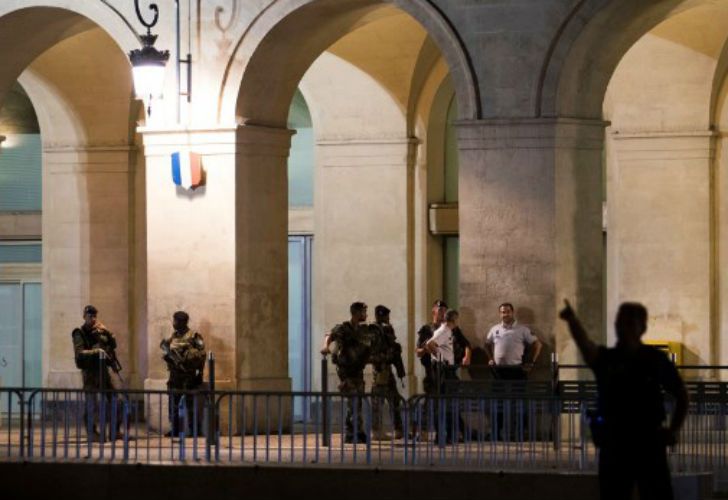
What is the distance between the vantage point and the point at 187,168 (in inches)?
1024

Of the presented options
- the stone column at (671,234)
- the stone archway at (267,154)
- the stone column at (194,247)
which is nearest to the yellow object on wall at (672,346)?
the stone column at (671,234)

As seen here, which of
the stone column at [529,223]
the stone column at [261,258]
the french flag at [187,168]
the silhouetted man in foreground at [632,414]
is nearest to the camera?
the silhouetted man in foreground at [632,414]

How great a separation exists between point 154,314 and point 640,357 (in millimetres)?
12752

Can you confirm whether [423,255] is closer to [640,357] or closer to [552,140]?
[552,140]

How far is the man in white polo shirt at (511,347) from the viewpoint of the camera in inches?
931

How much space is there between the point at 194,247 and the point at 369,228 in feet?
17.5

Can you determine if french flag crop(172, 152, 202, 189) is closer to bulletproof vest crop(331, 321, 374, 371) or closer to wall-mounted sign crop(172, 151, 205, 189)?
wall-mounted sign crop(172, 151, 205, 189)

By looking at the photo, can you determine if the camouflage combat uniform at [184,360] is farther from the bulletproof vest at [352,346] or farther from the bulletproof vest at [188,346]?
the bulletproof vest at [352,346]

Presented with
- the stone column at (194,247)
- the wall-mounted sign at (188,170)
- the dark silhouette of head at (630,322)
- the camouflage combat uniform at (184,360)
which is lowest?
the camouflage combat uniform at (184,360)

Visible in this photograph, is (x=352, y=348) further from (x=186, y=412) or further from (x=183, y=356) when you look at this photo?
(x=186, y=412)

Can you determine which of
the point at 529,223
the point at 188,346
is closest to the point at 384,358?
the point at 529,223

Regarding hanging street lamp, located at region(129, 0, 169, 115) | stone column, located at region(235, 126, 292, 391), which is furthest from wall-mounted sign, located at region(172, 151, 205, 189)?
hanging street lamp, located at region(129, 0, 169, 115)

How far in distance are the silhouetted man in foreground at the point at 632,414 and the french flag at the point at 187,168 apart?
12.0m

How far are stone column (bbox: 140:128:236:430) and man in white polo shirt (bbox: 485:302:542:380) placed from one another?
3713 mm
